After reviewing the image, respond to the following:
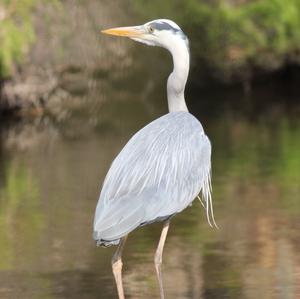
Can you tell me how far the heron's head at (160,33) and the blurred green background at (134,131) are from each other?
160cm

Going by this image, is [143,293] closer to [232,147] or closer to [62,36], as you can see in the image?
[232,147]

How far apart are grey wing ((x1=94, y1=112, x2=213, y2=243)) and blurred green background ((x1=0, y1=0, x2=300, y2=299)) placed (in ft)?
3.00

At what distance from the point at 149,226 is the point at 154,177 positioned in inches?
132

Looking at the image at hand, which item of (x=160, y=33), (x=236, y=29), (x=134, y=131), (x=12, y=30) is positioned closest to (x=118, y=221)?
(x=160, y=33)

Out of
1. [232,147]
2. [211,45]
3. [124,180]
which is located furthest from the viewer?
[211,45]

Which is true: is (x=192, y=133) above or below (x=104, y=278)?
above

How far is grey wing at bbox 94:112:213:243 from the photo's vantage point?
678cm

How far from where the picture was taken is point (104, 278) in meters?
8.34

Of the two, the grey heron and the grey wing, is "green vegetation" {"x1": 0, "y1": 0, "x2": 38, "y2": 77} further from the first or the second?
the grey wing

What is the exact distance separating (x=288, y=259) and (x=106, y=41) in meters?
13.3

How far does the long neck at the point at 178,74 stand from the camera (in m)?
7.51

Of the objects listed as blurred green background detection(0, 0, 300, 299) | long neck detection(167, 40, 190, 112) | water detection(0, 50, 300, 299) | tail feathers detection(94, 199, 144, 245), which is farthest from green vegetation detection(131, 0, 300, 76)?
tail feathers detection(94, 199, 144, 245)

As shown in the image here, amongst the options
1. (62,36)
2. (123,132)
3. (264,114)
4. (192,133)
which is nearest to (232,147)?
(123,132)

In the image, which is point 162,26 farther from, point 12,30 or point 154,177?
point 12,30
